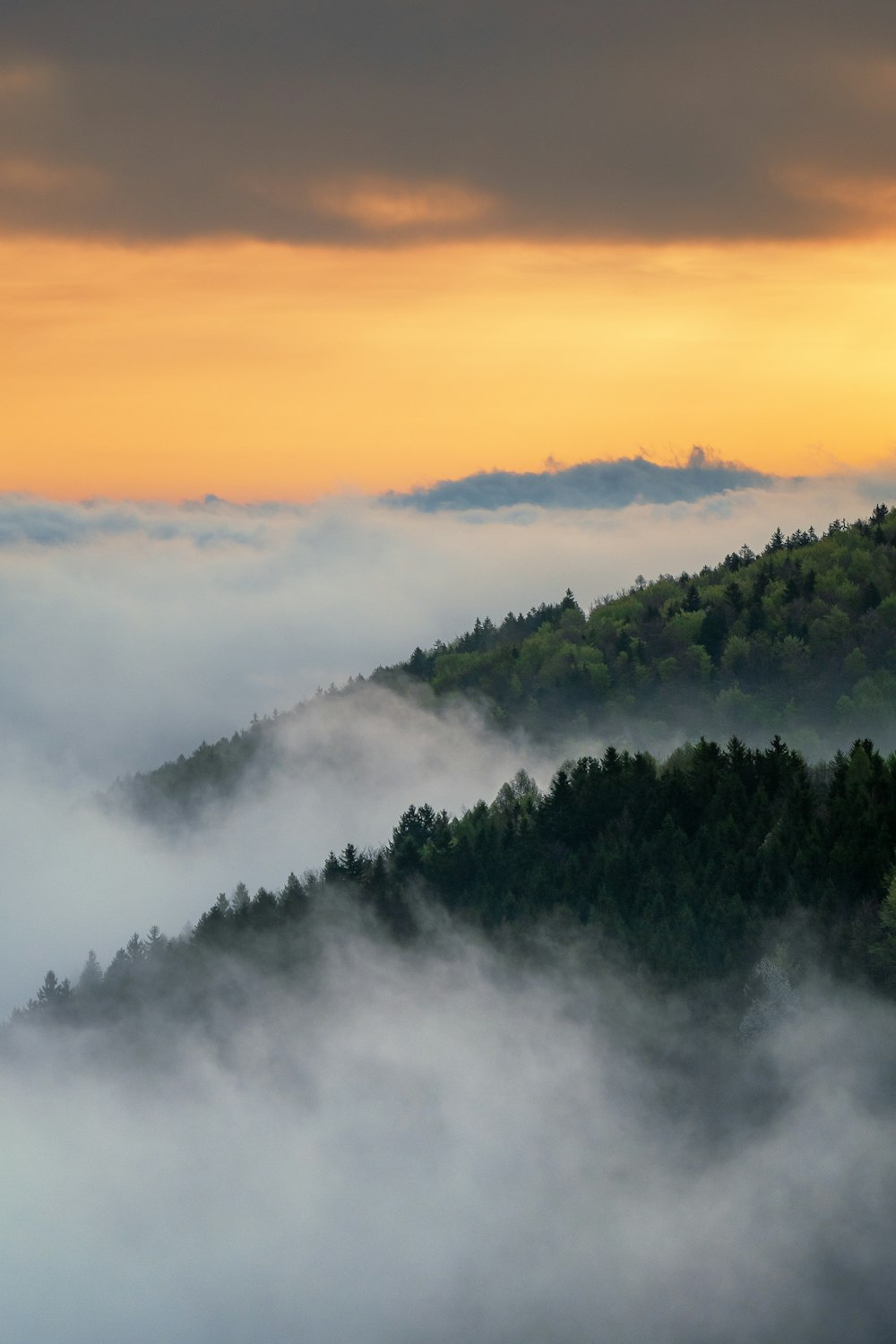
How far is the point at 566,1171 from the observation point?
126 metres

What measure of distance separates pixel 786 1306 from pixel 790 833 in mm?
37394

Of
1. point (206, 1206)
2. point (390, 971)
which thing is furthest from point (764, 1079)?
point (206, 1206)

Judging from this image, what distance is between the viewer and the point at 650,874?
139 m

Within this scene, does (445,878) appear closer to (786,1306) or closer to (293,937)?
(293,937)

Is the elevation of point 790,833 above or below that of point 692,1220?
above

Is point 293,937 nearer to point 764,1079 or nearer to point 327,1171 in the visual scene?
point 327,1171

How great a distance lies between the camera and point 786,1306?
104188mm

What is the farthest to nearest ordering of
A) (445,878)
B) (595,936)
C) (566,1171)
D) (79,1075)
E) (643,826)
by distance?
(79,1075) < (445,878) < (643,826) < (595,936) < (566,1171)

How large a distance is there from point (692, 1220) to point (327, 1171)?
4015cm

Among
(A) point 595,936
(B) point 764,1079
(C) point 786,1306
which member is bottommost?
(C) point 786,1306

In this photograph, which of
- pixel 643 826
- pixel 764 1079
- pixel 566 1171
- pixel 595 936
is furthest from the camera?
pixel 643 826

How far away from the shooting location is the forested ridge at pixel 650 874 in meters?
121

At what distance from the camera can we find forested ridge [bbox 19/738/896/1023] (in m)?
121

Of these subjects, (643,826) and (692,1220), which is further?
(643,826)
